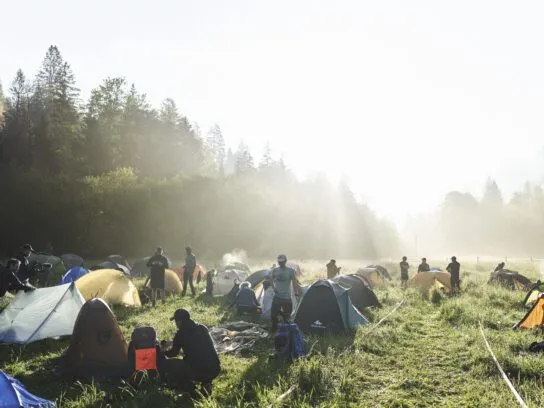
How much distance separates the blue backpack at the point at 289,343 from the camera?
8.77 metres

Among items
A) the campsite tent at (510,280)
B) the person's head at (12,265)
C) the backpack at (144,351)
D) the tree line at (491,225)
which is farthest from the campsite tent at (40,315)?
the tree line at (491,225)

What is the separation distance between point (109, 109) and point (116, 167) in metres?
8.79

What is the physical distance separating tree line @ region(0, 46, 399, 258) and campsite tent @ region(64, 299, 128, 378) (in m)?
36.4

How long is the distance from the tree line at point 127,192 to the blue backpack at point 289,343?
→ 37053 millimetres

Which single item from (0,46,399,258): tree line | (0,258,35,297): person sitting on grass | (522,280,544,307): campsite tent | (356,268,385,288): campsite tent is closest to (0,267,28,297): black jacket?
(0,258,35,297): person sitting on grass

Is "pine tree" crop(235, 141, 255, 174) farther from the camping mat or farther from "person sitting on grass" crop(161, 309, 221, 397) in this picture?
"person sitting on grass" crop(161, 309, 221, 397)

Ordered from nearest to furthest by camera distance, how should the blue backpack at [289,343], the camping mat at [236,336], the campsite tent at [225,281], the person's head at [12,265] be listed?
the blue backpack at [289,343]
the camping mat at [236,336]
the person's head at [12,265]
the campsite tent at [225,281]

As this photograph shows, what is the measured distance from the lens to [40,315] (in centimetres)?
1009

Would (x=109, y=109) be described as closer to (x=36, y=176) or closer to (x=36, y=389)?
(x=36, y=176)

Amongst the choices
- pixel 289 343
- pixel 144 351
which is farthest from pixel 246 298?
pixel 144 351

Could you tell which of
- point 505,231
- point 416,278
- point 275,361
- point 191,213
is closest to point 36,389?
point 275,361

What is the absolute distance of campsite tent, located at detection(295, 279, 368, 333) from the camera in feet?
37.7

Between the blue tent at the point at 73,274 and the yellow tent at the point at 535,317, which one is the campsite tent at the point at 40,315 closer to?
the blue tent at the point at 73,274

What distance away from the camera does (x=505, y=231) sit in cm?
9556
